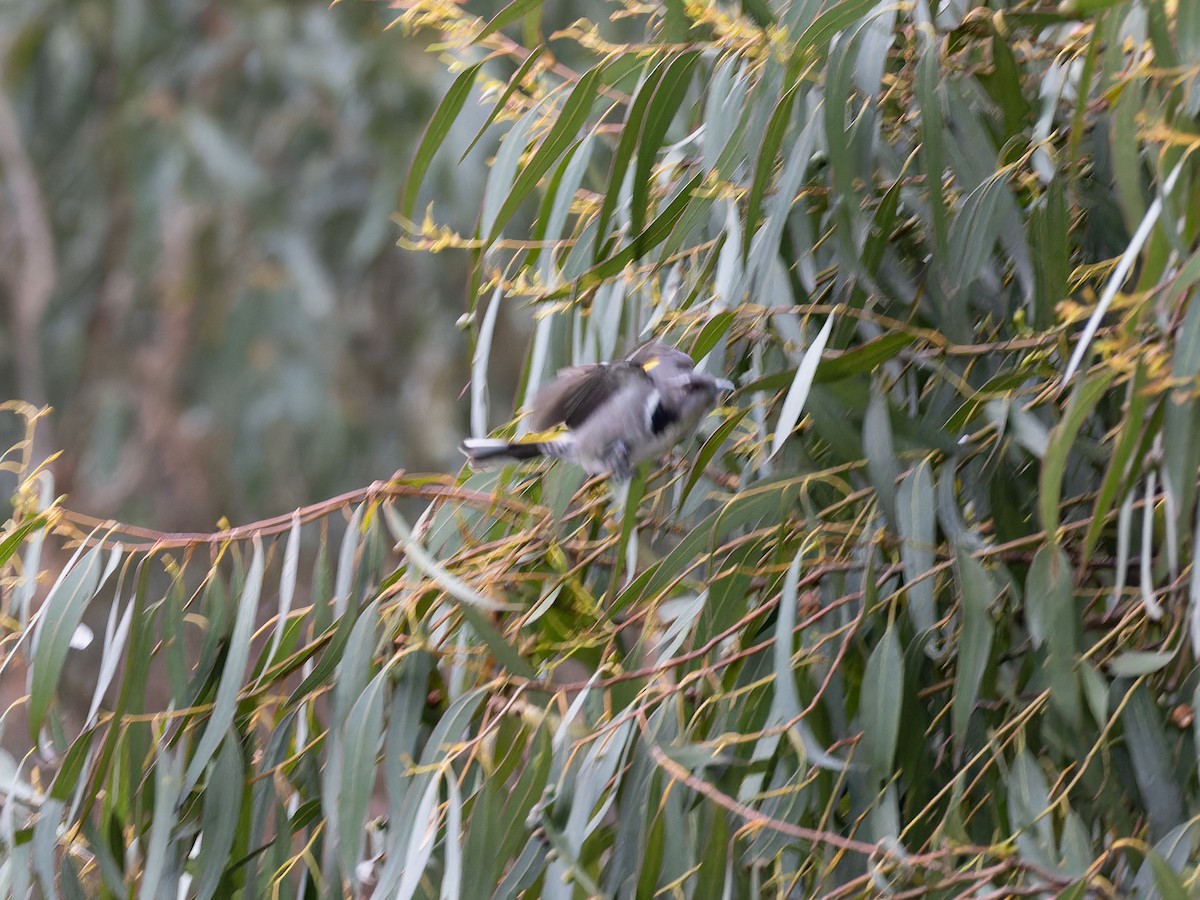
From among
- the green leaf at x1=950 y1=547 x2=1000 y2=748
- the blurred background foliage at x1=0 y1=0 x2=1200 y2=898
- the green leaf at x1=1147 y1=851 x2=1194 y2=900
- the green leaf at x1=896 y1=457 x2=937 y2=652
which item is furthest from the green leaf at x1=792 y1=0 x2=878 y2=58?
the green leaf at x1=1147 y1=851 x2=1194 y2=900

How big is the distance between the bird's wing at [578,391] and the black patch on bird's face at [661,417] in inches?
2.5

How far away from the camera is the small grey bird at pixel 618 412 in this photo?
144 cm

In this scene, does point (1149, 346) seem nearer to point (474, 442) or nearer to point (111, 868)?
point (474, 442)

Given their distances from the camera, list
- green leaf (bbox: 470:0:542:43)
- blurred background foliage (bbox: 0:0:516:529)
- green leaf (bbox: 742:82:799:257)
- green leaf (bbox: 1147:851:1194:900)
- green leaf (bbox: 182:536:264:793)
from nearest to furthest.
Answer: green leaf (bbox: 1147:851:1194:900) → green leaf (bbox: 742:82:799:257) → green leaf (bbox: 182:536:264:793) → green leaf (bbox: 470:0:542:43) → blurred background foliage (bbox: 0:0:516:529)

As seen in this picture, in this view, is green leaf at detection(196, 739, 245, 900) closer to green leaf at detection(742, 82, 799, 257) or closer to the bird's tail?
the bird's tail

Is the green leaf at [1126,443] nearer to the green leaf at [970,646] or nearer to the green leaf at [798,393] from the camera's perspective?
the green leaf at [970,646]

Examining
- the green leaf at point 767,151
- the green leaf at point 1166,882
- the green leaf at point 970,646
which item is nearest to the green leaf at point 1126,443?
the green leaf at point 970,646

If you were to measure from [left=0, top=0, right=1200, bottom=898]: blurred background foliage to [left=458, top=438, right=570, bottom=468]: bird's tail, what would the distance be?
0.03 meters

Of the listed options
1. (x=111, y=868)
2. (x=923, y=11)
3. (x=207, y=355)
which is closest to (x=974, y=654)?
(x=923, y=11)

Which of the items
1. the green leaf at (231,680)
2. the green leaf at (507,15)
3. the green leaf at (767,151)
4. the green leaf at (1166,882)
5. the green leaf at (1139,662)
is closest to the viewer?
the green leaf at (1166,882)

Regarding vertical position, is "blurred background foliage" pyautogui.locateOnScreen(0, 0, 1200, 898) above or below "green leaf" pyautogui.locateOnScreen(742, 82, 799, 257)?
below

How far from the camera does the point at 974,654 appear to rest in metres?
1.18

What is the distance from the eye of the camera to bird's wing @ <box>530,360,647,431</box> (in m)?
1.52

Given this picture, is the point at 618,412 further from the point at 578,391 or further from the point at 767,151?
the point at 767,151
